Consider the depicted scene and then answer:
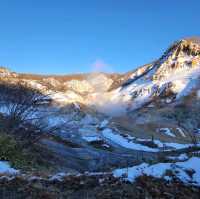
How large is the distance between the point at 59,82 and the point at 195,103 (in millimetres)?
84667

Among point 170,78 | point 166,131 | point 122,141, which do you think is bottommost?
point 122,141

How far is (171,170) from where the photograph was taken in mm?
11648

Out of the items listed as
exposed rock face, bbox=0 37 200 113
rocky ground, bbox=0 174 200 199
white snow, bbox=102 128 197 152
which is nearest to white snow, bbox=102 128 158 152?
white snow, bbox=102 128 197 152

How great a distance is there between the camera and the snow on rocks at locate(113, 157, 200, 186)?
1123 centimetres

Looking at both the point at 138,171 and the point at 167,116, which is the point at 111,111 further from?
the point at 138,171

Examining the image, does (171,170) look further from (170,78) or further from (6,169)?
(170,78)

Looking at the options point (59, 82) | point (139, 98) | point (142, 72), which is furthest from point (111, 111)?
point (59, 82)

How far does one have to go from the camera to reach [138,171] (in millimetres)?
11680

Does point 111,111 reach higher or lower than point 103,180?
higher

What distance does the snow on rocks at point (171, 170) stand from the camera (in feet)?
36.8

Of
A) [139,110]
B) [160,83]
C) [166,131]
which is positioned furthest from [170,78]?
[166,131]

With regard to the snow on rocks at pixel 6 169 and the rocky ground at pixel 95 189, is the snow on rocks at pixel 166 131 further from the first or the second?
the rocky ground at pixel 95 189

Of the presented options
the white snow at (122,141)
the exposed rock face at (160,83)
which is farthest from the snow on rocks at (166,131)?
the exposed rock face at (160,83)

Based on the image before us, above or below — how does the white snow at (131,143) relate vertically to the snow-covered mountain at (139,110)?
below
